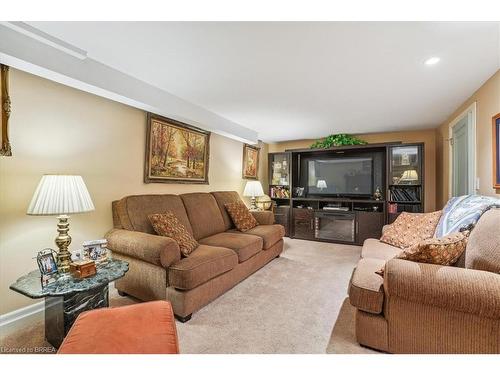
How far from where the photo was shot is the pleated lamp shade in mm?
1548

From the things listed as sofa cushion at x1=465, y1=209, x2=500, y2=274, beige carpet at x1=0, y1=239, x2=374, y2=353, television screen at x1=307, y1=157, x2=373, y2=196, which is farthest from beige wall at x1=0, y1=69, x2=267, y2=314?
television screen at x1=307, y1=157, x2=373, y2=196

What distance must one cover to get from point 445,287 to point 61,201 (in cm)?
233

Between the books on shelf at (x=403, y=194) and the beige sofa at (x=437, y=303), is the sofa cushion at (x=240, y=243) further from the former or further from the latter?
the books on shelf at (x=403, y=194)

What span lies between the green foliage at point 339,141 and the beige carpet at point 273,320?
255 centimetres

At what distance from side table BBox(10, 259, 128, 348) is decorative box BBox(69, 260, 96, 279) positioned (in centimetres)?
3

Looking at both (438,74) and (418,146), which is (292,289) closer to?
(438,74)

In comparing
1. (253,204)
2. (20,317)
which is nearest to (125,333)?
(20,317)

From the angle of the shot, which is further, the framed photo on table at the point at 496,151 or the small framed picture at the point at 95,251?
the framed photo on table at the point at 496,151

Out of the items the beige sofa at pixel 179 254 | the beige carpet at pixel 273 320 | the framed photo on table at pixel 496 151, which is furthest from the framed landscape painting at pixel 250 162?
the framed photo on table at pixel 496 151

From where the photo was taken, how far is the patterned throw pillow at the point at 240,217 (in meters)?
3.25

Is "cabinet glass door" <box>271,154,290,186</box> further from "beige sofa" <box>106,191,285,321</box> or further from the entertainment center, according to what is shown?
"beige sofa" <box>106,191,285,321</box>
